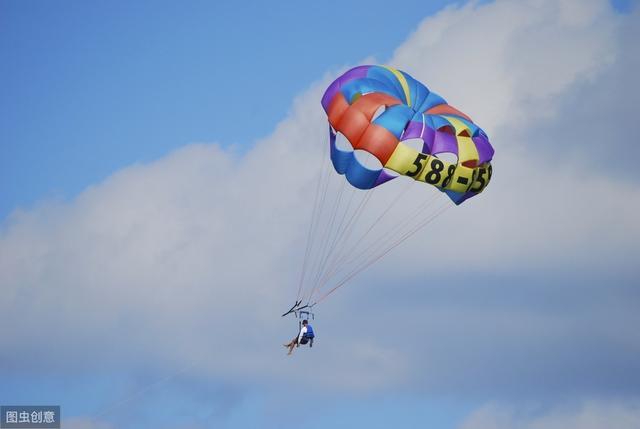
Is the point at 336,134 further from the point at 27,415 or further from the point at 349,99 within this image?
the point at 27,415

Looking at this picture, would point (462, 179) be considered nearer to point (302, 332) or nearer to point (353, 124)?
point (353, 124)

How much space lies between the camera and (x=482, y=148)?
89.4 metres

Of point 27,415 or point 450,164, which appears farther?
point 27,415

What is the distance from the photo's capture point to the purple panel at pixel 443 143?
8819 cm

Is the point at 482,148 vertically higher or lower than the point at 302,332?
higher

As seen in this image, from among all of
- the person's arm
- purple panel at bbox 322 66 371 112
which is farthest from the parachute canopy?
the person's arm

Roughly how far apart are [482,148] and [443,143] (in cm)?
198

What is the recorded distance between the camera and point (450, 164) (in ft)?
291

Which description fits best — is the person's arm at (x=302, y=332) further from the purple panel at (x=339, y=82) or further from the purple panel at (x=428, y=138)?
the purple panel at (x=339, y=82)

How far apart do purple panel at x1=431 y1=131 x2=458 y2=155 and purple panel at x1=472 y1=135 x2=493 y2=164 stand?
45.6 inches

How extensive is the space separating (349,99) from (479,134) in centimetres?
543

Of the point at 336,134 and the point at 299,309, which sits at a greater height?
the point at 336,134

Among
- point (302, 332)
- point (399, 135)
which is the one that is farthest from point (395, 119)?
point (302, 332)

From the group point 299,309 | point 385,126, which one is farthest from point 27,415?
point 385,126
